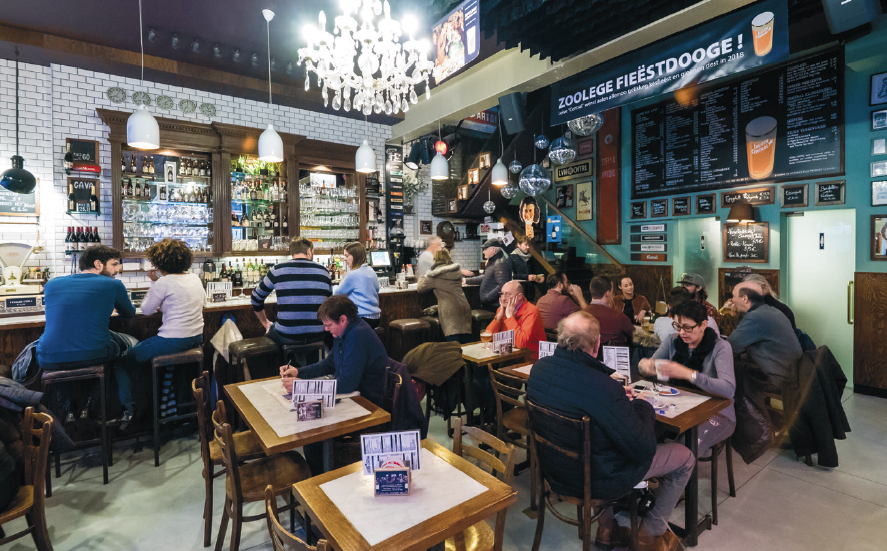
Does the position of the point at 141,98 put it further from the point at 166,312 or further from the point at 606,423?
the point at 606,423

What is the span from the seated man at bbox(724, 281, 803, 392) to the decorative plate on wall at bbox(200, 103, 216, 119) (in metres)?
7.31

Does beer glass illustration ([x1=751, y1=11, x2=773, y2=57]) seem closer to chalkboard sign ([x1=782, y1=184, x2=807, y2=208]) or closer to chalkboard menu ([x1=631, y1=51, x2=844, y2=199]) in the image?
chalkboard menu ([x1=631, y1=51, x2=844, y2=199])

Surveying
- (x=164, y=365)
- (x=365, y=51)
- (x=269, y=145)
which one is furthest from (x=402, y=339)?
(x=365, y=51)

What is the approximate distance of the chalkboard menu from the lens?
556cm

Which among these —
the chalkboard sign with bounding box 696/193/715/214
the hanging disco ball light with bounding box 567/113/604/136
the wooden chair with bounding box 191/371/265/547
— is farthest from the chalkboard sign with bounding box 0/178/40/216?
the chalkboard sign with bounding box 696/193/715/214

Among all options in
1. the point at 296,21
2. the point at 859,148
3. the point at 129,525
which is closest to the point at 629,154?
the point at 859,148

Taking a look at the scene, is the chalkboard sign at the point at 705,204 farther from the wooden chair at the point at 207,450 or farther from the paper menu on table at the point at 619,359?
the wooden chair at the point at 207,450

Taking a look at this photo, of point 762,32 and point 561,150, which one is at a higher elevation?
point 762,32

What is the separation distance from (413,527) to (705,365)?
2.41m

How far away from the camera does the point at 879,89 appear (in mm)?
5152

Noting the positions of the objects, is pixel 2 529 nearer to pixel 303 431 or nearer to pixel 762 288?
pixel 303 431

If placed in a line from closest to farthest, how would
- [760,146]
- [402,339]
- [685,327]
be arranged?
[685,327], [402,339], [760,146]

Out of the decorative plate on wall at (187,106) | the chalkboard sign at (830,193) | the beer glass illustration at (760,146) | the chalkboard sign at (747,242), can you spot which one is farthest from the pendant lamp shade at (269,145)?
the chalkboard sign at (830,193)

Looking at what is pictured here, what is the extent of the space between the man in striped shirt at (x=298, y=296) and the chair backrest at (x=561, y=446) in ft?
8.18
